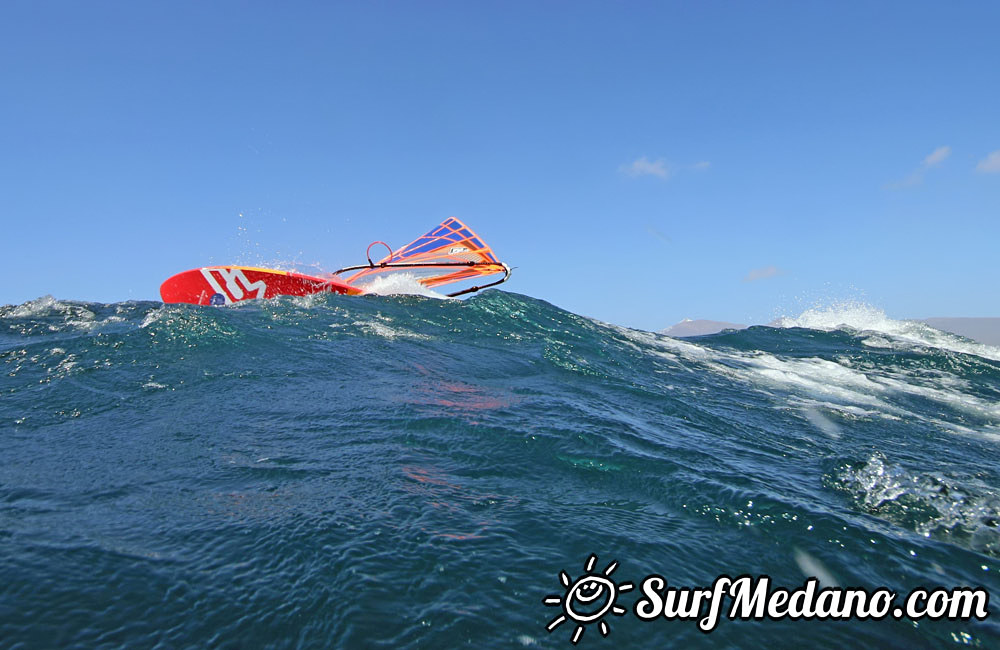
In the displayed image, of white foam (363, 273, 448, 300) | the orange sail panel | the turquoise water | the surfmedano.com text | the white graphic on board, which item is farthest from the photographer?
the orange sail panel

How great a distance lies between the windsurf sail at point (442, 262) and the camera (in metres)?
15.9

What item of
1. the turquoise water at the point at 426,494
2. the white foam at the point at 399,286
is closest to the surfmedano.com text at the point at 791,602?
the turquoise water at the point at 426,494

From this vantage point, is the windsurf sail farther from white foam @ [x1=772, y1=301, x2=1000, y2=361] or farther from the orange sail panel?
white foam @ [x1=772, y1=301, x2=1000, y2=361]

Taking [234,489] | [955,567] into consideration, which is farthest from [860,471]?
[234,489]

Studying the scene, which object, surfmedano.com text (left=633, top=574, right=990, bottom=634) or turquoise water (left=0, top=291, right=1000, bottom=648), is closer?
turquoise water (left=0, top=291, right=1000, bottom=648)

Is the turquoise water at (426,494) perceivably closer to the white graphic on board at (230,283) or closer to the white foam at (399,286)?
the white graphic on board at (230,283)

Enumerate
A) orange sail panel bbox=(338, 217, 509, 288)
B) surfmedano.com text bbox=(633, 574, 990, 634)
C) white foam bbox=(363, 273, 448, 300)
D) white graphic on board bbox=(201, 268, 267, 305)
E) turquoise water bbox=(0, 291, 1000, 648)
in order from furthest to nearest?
orange sail panel bbox=(338, 217, 509, 288) → white foam bbox=(363, 273, 448, 300) → white graphic on board bbox=(201, 268, 267, 305) → surfmedano.com text bbox=(633, 574, 990, 634) → turquoise water bbox=(0, 291, 1000, 648)

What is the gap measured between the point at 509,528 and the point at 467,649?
3.00 feet

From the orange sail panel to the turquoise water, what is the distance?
823cm

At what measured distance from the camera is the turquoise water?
2.09 meters

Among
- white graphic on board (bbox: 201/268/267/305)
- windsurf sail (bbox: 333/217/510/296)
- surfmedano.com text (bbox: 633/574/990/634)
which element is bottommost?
surfmedano.com text (bbox: 633/574/990/634)

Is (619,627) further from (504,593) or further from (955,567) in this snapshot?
(955,567)

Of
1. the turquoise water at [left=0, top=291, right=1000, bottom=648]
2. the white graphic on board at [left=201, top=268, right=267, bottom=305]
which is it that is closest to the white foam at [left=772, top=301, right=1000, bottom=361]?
the turquoise water at [left=0, top=291, right=1000, bottom=648]

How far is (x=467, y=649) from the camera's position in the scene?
1.88m
